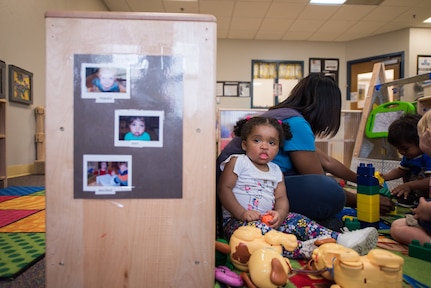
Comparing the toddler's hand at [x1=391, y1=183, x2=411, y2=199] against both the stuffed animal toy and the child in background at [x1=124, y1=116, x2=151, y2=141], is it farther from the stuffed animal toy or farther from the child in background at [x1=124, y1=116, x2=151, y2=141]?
the child in background at [x1=124, y1=116, x2=151, y2=141]

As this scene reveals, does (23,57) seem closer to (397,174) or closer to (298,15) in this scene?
(397,174)

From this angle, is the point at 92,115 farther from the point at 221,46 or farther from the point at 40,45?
the point at 221,46

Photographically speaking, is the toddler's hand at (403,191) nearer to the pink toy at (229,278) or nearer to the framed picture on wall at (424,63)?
the pink toy at (229,278)

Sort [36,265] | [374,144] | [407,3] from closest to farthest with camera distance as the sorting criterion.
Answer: [36,265]
[374,144]
[407,3]

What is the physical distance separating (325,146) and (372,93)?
1.05m

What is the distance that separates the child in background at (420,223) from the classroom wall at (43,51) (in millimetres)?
3632

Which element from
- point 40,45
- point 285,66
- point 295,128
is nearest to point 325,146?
point 295,128

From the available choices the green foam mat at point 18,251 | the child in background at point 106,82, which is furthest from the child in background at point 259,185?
the green foam mat at point 18,251

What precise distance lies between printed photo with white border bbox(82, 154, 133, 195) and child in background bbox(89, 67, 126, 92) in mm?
168

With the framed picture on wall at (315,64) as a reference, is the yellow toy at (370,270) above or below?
below

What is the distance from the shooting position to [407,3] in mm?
4844

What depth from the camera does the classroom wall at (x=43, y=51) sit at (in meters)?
3.33

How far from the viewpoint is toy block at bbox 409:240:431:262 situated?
42.0 inches

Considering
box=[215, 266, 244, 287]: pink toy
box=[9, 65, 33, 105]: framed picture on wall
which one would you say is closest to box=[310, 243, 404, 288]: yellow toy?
box=[215, 266, 244, 287]: pink toy
